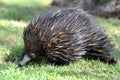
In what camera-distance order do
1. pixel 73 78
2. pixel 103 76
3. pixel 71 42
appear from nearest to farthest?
pixel 73 78
pixel 103 76
pixel 71 42

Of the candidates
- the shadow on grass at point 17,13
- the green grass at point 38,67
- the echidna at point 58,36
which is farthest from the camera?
the shadow on grass at point 17,13

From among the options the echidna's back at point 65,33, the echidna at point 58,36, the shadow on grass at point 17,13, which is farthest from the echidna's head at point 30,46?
the shadow on grass at point 17,13

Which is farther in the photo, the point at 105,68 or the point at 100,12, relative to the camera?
the point at 100,12

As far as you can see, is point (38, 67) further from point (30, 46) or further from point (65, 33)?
point (65, 33)

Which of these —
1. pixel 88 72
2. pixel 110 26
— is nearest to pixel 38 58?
pixel 88 72

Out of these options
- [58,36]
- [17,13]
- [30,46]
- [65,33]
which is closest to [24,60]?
[30,46]

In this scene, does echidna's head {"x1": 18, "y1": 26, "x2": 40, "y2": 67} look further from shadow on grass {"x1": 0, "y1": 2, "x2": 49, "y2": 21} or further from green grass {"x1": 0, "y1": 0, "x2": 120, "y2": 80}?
shadow on grass {"x1": 0, "y1": 2, "x2": 49, "y2": 21}

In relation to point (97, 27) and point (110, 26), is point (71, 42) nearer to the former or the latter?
point (97, 27)

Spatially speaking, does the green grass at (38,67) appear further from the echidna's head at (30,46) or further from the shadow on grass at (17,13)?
the shadow on grass at (17,13)
